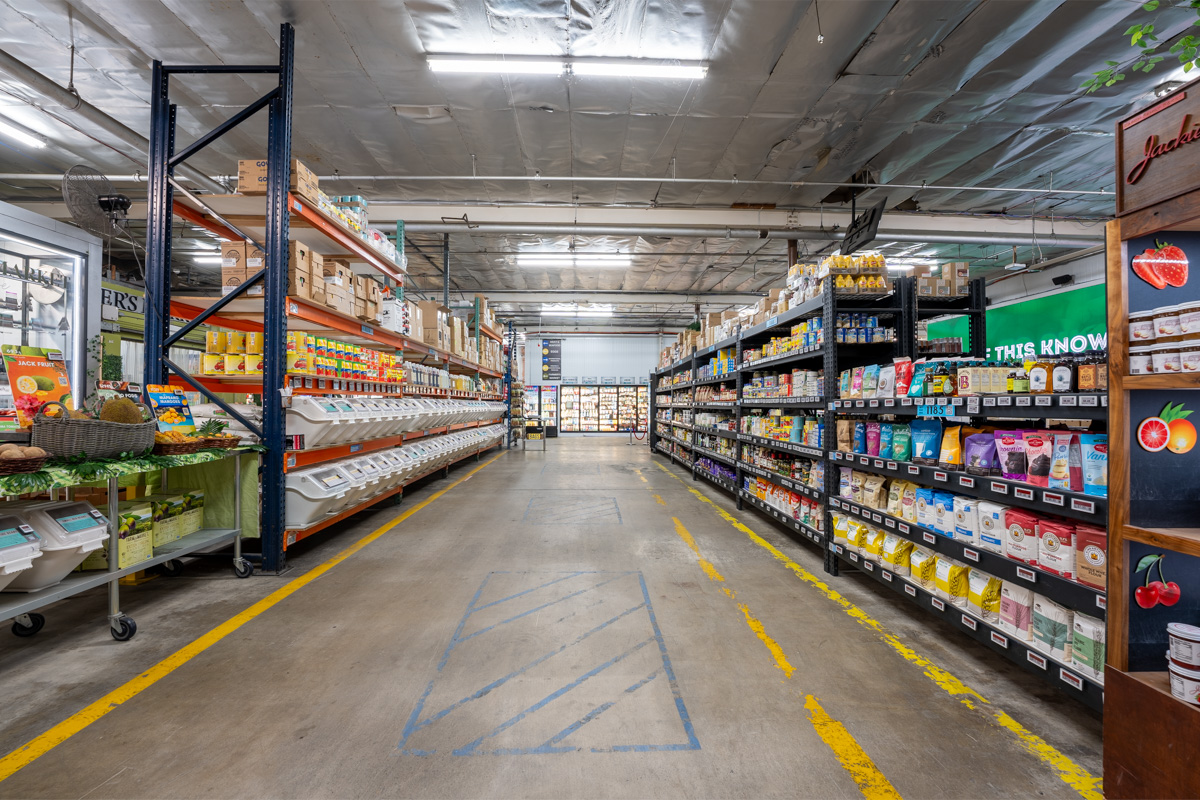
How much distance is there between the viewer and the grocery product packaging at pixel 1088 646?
1924mm

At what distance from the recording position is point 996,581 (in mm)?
2518

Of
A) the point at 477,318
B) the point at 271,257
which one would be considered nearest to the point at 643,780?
the point at 271,257

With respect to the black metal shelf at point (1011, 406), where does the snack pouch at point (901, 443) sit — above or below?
below

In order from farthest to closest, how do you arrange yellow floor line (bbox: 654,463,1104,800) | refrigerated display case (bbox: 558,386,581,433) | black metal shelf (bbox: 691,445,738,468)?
1. refrigerated display case (bbox: 558,386,581,433)
2. black metal shelf (bbox: 691,445,738,468)
3. yellow floor line (bbox: 654,463,1104,800)

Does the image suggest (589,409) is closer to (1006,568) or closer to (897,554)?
(897,554)

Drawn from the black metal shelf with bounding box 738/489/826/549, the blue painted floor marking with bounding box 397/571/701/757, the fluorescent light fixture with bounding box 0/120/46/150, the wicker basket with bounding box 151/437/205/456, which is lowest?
the blue painted floor marking with bounding box 397/571/701/757

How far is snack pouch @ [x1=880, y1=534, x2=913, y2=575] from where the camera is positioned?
3176 millimetres

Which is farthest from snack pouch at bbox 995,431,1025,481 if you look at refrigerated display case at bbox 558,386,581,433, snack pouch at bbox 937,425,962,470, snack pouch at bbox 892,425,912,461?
refrigerated display case at bbox 558,386,581,433

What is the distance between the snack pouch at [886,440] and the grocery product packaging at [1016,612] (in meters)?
1.10

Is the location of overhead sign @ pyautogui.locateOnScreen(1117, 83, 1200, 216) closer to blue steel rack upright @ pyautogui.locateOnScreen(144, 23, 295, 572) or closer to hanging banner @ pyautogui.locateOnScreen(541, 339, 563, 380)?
blue steel rack upright @ pyautogui.locateOnScreen(144, 23, 295, 572)

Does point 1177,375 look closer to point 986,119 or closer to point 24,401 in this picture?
point 24,401

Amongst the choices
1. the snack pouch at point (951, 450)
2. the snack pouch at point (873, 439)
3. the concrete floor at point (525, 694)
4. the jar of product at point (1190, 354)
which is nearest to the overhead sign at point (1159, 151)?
the jar of product at point (1190, 354)

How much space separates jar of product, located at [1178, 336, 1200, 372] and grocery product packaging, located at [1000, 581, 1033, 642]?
50.5 inches

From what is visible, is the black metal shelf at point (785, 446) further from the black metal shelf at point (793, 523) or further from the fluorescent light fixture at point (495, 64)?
Answer: the fluorescent light fixture at point (495, 64)
